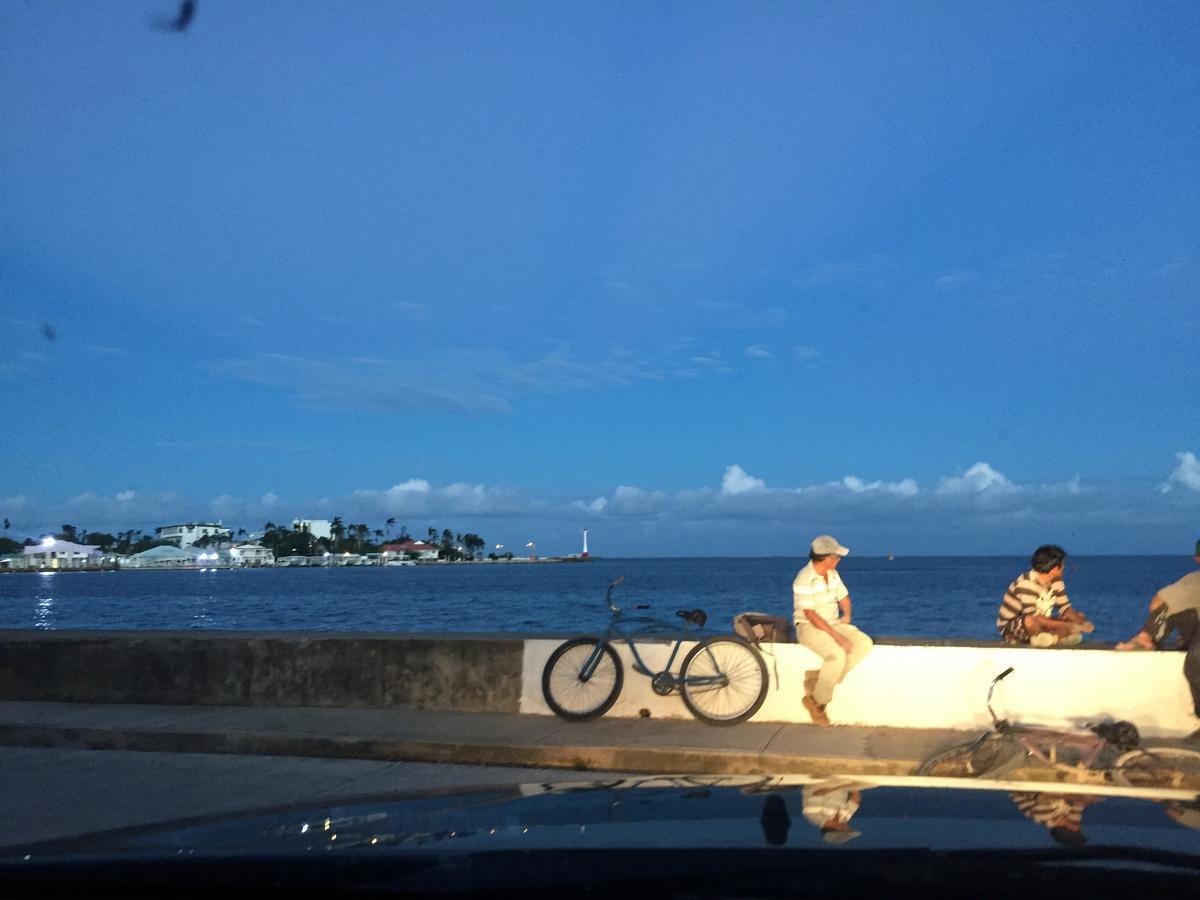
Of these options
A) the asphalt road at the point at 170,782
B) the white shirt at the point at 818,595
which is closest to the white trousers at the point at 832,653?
the white shirt at the point at 818,595

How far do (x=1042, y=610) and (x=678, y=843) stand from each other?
8236 mm

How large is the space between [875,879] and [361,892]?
94 cm

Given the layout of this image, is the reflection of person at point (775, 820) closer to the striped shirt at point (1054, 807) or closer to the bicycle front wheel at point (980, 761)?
the striped shirt at point (1054, 807)

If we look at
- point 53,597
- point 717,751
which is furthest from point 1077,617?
point 53,597

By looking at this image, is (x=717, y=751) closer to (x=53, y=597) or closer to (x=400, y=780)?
(x=400, y=780)

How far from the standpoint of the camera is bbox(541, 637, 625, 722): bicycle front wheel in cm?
1006

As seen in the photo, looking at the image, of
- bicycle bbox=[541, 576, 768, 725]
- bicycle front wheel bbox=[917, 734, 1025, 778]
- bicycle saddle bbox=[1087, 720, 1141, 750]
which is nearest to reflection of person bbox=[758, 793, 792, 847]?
bicycle front wheel bbox=[917, 734, 1025, 778]

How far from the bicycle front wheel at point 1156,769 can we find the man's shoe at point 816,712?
9.60 feet

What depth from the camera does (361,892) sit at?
217 cm

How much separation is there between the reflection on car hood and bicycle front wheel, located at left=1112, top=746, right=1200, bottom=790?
13.6 feet

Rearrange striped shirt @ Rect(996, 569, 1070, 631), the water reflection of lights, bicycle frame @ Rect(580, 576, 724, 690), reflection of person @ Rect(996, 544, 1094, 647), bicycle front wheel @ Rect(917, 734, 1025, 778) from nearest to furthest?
bicycle front wheel @ Rect(917, 734, 1025, 778)
reflection of person @ Rect(996, 544, 1094, 647)
striped shirt @ Rect(996, 569, 1070, 631)
bicycle frame @ Rect(580, 576, 724, 690)
the water reflection of lights

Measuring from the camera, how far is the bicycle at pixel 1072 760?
6.52 m

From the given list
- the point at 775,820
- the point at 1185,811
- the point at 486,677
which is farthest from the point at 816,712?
the point at 775,820

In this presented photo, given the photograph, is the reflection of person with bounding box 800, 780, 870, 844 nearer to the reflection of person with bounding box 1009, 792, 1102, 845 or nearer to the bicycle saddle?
the reflection of person with bounding box 1009, 792, 1102, 845
